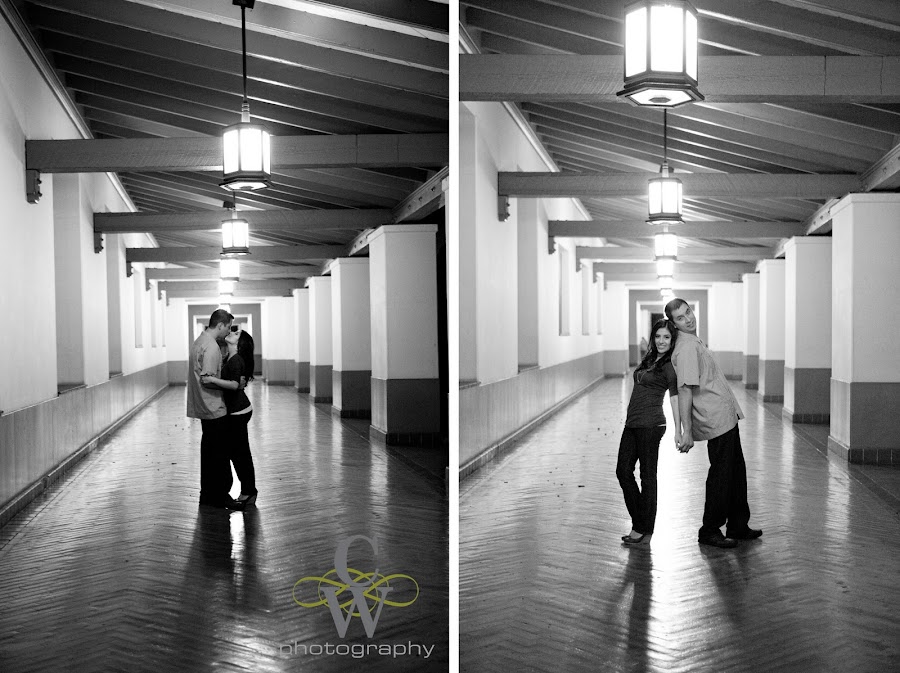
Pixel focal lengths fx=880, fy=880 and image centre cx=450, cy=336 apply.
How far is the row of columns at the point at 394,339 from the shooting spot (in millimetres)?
8242

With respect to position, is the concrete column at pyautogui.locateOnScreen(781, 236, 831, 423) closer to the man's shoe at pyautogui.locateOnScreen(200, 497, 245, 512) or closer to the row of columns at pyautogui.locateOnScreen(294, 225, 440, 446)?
Result: the row of columns at pyautogui.locateOnScreen(294, 225, 440, 446)

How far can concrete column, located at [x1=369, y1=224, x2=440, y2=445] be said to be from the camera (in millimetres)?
8391

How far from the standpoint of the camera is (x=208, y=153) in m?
5.89

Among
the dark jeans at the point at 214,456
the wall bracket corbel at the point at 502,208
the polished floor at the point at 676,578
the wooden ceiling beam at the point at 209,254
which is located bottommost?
the polished floor at the point at 676,578

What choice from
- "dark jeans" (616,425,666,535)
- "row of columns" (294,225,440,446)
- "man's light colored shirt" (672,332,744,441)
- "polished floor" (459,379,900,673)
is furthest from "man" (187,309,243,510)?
"man's light colored shirt" (672,332,744,441)

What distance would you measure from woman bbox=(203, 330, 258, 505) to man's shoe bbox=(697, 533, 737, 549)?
8.74 feet

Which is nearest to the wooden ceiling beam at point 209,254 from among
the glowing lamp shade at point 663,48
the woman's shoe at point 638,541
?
the glowing lamp shade at point 663,48

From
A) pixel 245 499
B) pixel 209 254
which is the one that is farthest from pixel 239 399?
pixel 209 254

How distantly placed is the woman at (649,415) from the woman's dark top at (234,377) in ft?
7.01

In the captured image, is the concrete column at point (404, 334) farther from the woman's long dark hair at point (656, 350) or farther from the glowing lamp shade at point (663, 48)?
the glowing lamp shade at point (663, 48)

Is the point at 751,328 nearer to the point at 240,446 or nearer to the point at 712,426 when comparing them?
the point at 712,426

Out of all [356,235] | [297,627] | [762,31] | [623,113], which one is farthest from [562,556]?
[356,235]

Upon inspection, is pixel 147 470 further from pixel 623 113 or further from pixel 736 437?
pixel 623 113

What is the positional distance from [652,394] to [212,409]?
8.02 feet
